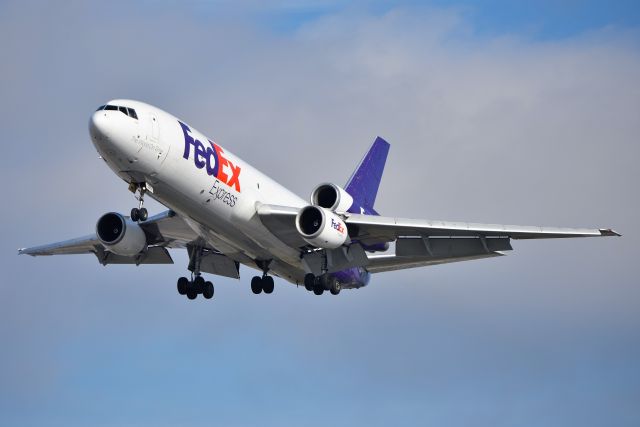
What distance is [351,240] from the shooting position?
146 ft

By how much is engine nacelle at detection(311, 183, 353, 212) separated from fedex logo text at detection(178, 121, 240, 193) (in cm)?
419

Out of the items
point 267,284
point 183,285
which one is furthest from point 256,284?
point 183,285

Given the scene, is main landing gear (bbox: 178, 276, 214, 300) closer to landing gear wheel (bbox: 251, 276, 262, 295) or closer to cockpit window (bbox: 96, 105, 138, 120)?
landing gear wheel (bbox: 251, 276, 262, 295)

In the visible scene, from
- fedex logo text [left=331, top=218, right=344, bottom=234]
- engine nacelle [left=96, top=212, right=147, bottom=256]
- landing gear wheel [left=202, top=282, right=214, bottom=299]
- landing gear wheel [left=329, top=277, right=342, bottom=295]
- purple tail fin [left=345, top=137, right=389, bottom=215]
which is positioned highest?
purple tail fin [left=345, top=137, right=389, bottom=215]

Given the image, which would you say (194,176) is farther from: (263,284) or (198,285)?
(263,284)

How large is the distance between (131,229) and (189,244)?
2.32 m

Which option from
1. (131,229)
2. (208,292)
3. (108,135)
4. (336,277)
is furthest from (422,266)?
(108,135)

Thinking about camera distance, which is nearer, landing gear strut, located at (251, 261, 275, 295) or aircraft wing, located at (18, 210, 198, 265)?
aircraft wing, located at (18, 210, 198, 265)

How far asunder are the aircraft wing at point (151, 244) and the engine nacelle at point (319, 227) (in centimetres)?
474

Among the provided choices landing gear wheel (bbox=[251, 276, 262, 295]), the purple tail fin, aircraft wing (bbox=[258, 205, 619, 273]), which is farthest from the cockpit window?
the purple tail fin

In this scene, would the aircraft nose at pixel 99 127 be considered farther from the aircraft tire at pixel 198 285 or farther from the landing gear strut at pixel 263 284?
the landing gear strut at pixel 263 284

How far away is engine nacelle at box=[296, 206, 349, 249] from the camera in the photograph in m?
41.9

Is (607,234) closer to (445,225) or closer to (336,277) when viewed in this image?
(445,225)

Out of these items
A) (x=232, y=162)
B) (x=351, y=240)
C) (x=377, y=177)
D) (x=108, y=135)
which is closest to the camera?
(x=108, y=135)
